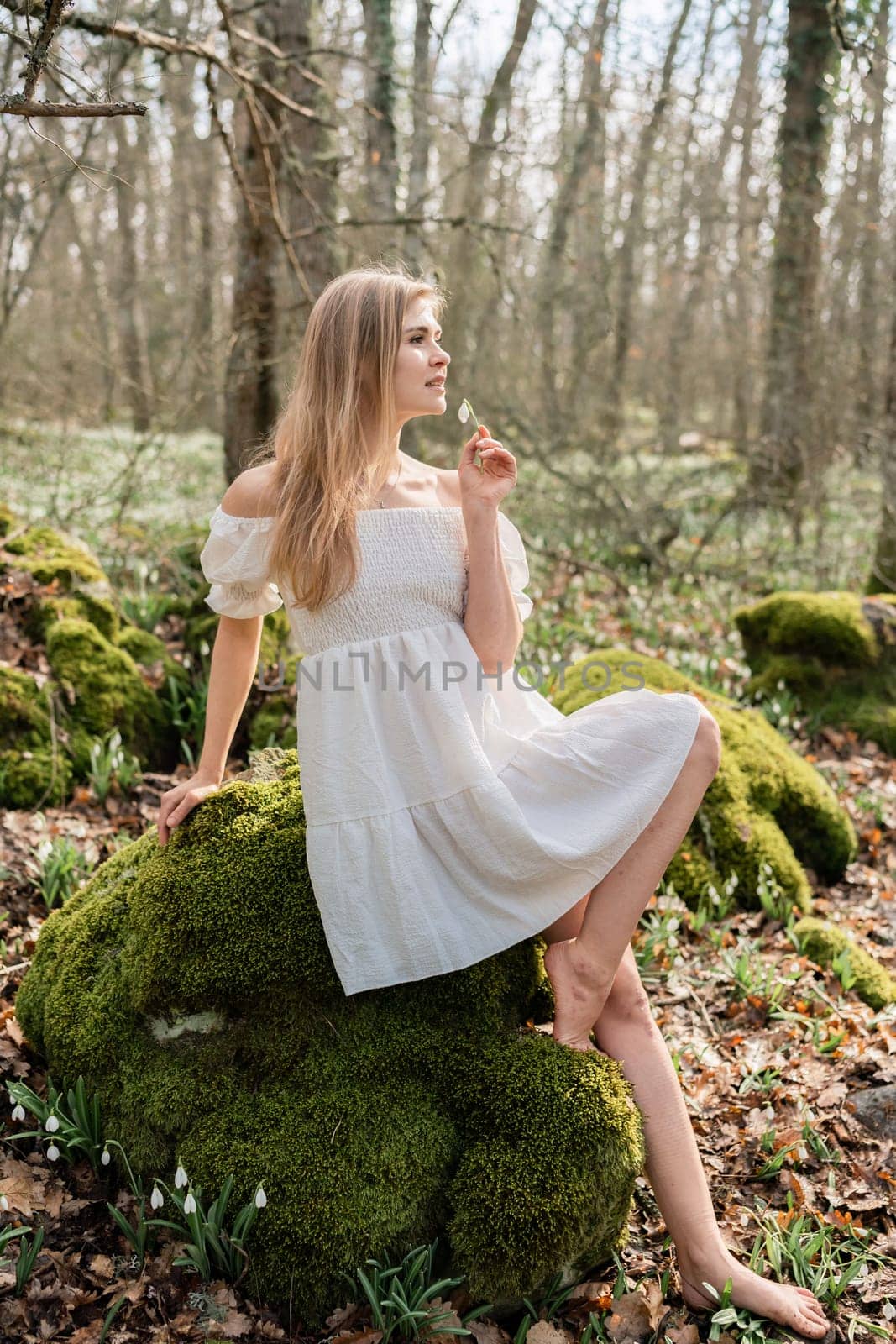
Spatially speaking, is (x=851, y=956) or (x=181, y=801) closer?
(x=181, y=801)

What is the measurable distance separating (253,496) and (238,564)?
0.60 feet

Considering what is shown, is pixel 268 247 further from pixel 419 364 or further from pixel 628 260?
pixel 628 260

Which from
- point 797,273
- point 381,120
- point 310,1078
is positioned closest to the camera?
point 310,1078

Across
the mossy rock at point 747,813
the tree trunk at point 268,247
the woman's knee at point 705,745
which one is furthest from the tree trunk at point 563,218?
the woman's knee at point 705,745

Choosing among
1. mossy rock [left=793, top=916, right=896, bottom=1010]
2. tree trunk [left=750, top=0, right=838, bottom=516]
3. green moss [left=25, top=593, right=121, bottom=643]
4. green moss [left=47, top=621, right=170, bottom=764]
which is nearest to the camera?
mossy rock [left=793, top=916, right=896, bottom=1010]

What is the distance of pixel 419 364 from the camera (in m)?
2.59

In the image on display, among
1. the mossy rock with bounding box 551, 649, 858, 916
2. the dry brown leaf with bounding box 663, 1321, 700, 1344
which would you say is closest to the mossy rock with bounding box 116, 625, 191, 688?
the mossy rock with bounding box 551, 649, 858, 916

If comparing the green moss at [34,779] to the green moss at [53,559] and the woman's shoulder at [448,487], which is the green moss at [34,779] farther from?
the woman's shoulder at [448,487]

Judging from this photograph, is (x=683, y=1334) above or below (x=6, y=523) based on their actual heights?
below

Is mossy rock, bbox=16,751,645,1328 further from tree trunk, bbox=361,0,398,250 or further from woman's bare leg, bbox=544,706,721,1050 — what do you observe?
tree trunk, bbox=361,0,398,250

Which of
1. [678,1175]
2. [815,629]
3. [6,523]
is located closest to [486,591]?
[678,1175]

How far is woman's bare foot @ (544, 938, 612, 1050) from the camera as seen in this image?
8.16 ft

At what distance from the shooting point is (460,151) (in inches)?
688

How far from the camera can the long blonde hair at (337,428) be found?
255 centimetres
